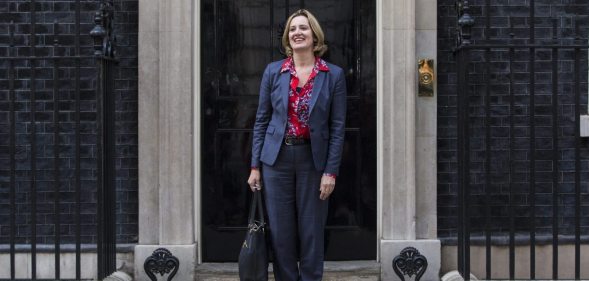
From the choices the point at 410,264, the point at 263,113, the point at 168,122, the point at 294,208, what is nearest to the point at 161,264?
the point at 168,122

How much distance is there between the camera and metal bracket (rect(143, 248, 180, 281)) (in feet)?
19.1

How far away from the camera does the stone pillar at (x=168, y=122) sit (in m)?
5.84

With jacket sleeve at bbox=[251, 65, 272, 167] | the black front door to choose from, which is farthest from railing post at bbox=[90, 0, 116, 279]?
jacket sleeve at bbox=[251, 65, 272, 167]

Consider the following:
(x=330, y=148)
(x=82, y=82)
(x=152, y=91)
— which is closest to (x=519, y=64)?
(x=330, y=148)

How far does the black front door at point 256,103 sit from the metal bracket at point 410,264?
0.41 m

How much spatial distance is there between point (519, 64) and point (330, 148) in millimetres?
2234

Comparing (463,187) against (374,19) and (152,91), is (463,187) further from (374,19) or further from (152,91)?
(152,91)

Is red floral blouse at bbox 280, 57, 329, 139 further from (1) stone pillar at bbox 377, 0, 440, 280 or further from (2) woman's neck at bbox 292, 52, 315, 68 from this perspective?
(1) stone pillar at bbox 377, 0, 440, 280

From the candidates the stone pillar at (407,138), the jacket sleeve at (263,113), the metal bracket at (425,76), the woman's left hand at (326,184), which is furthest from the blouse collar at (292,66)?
the metal bracket at (425,76)

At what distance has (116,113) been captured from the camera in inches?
237

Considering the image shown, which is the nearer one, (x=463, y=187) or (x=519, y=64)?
(x=463, y=187)

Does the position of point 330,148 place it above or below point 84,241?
above

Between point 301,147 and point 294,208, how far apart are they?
1.30 ft

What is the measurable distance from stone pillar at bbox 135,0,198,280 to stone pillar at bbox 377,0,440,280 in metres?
1.54
